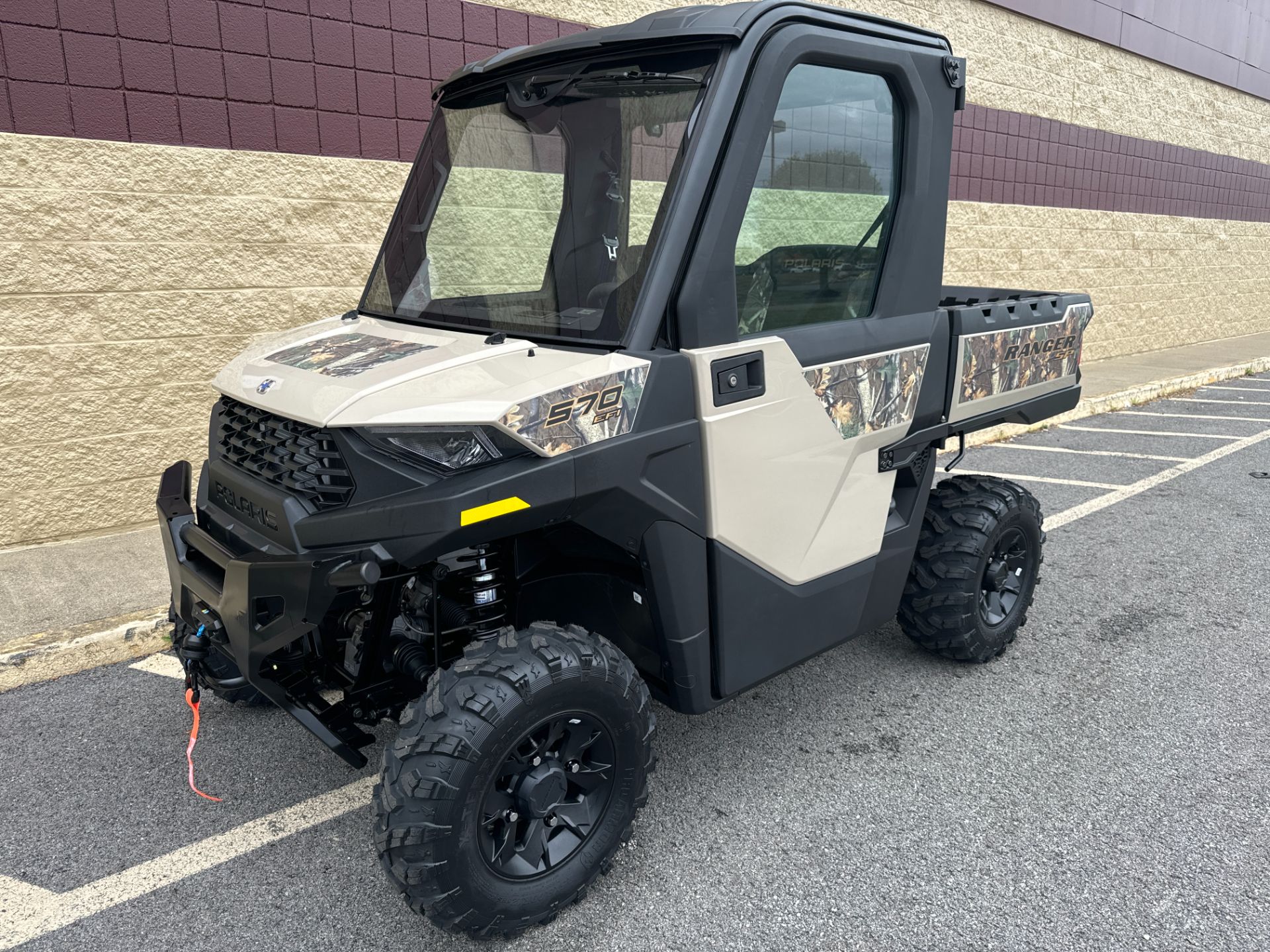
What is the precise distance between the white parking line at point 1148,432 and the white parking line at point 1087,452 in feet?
3.24

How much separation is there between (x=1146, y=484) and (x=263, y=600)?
21.9ft

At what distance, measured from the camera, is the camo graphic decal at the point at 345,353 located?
2.67 metres

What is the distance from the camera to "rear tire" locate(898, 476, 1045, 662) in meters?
3.88

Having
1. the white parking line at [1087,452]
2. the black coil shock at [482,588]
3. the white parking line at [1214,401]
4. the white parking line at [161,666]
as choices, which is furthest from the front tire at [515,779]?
the white parking line at [1214,401]

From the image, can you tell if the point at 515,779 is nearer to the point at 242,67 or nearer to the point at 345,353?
the point at 345,353

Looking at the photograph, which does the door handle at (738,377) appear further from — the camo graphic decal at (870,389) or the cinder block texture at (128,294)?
the cinder block texture at (128,294)

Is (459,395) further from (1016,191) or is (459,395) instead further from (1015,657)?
(1016,191)

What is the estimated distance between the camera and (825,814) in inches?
122

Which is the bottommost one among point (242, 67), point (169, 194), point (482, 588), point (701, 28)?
point (482, 588)

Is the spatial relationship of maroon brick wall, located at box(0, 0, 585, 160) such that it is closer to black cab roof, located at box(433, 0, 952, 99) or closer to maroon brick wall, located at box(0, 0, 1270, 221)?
maroon brick wall, located at box(0, 0, 1270, 221)

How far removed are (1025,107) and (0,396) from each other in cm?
1144

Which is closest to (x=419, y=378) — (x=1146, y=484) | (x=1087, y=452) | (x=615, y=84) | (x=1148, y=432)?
Result: (x=615, y=84)

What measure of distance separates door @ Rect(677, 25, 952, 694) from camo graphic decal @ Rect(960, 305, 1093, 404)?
0.26 m

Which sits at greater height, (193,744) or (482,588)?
(482,588)
